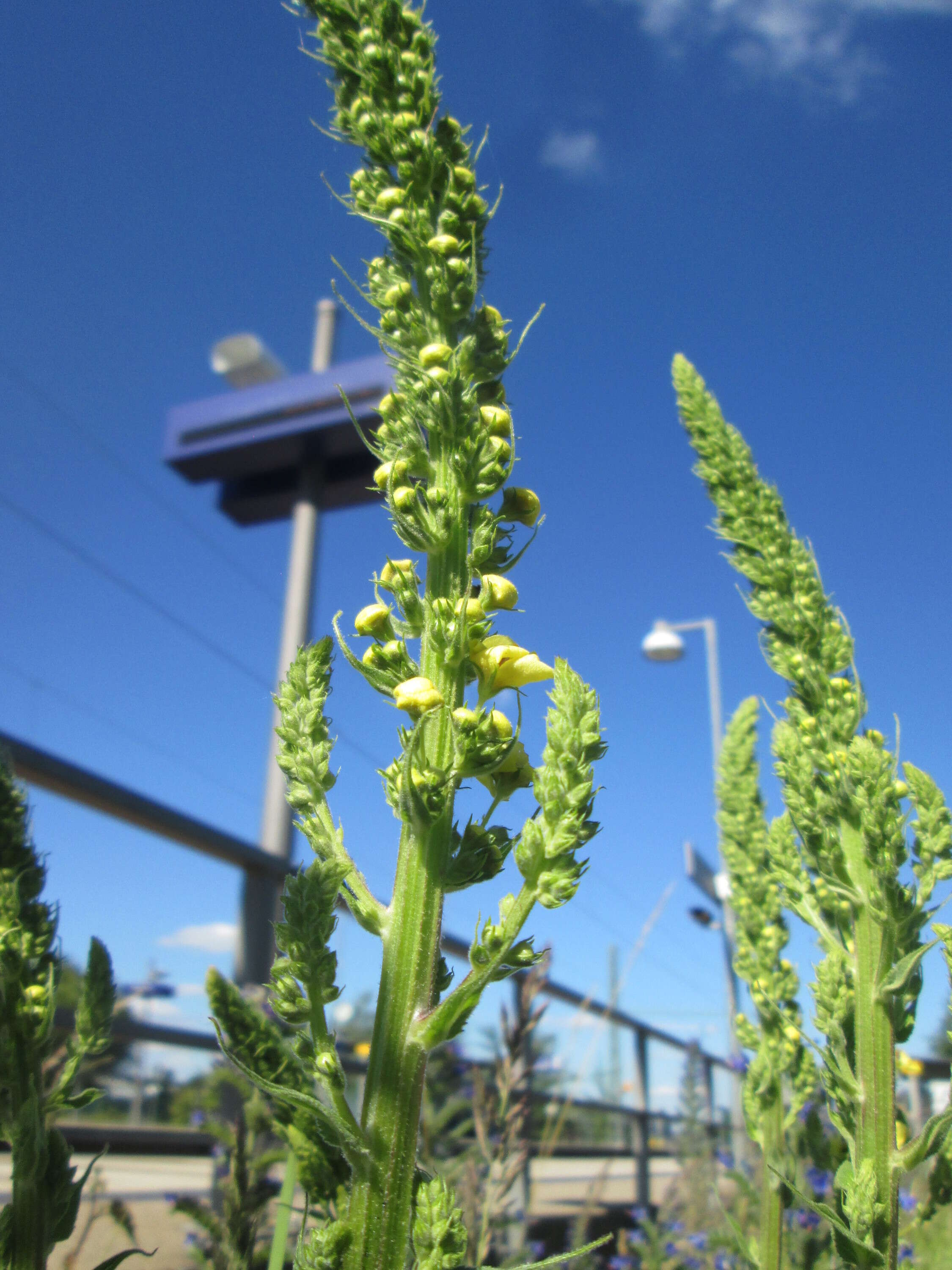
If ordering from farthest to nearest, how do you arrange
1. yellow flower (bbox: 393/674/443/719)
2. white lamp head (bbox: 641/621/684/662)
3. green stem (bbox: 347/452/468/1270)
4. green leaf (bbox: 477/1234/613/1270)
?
white lamp head (bbox: 641/621/684/662) < yellow flower (bbox: 393/674/443/719) < green stem (bbox: 347/452/468/1270) < green leaf (bbox: 477/1234/613/1270)

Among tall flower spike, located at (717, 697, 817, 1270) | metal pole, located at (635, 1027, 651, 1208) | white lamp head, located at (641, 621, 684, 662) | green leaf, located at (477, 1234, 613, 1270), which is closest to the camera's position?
green leaf, located at (477, 1234, 613, 1270)

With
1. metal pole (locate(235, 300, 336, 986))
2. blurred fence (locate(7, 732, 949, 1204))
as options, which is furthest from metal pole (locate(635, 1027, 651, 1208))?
metal pole (locate(235, 300, 336, 986))

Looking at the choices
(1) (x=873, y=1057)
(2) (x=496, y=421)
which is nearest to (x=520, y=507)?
(2) (x=496, y=421)

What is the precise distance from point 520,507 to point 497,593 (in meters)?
0.17

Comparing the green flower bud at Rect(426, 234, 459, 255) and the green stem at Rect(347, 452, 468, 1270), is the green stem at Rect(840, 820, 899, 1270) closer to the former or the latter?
the green stem at Rect(347, 452, 468, 1270)

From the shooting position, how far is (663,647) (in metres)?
11.4

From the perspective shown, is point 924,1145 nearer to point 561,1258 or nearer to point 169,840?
point 561,1258

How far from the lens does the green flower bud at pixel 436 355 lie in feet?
3.70

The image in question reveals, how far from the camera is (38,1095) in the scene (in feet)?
3.39

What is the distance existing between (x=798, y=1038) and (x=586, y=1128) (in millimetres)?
5056

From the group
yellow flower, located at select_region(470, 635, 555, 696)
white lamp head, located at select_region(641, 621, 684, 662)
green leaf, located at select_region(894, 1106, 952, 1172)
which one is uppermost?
white lamp head, located at select_region(641, 621, 684, 662)

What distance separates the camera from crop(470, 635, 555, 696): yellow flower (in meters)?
1.02

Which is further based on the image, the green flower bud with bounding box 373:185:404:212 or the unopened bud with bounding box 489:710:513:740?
the green flower bud with bounding box 373:185:404:212

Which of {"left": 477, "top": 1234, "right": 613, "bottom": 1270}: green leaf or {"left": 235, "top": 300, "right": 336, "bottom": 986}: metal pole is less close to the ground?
{"left": 235, "top": 300, "right": 336, "bottom": 986}: metal pole
